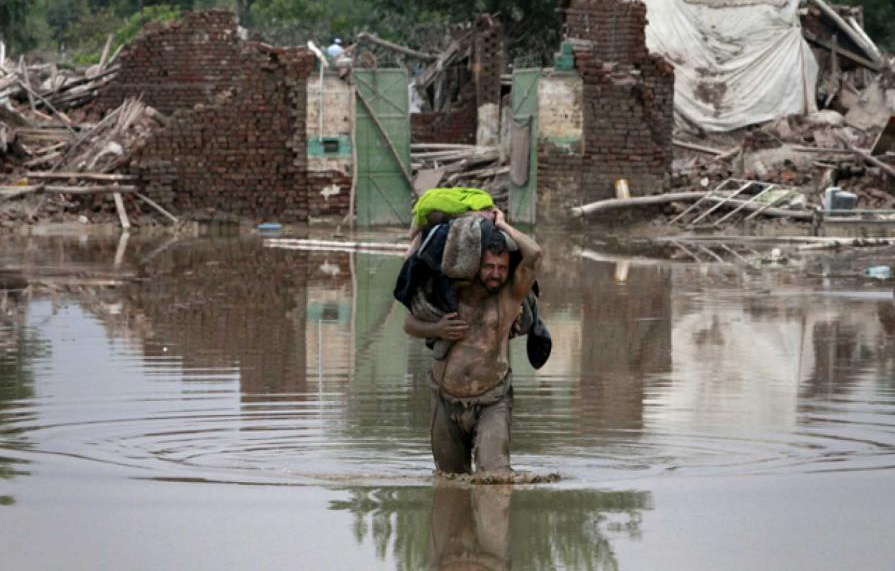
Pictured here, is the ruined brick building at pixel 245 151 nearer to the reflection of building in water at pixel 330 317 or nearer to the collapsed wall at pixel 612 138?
the collapsed wall at pixel 612 138

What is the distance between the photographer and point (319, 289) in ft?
50.2

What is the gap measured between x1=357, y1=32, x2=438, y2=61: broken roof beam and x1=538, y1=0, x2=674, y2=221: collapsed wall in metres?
6.81

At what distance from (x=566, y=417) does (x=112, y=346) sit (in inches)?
160

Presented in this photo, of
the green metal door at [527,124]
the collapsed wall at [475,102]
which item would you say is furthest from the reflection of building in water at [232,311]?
the collapsed wall at [475,102]

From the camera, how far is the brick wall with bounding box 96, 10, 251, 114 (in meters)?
30.2

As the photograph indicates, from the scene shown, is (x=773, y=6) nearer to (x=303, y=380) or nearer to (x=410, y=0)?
(x=410, y=0)

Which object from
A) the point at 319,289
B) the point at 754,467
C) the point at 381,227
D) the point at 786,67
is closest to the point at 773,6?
the point at 786,67

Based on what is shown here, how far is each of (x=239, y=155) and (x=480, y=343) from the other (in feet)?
59.6

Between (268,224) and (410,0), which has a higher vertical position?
(410,0)

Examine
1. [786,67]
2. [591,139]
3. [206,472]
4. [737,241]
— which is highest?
[786,67]

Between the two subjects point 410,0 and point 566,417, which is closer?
point 566,417

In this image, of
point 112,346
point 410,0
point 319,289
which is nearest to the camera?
point 112,346

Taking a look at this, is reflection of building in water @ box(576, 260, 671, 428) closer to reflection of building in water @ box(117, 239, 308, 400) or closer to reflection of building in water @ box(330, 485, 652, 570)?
reflection of building in water @ box(117, 239, 308, 400)

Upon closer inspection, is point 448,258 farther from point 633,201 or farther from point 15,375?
point 633,201
